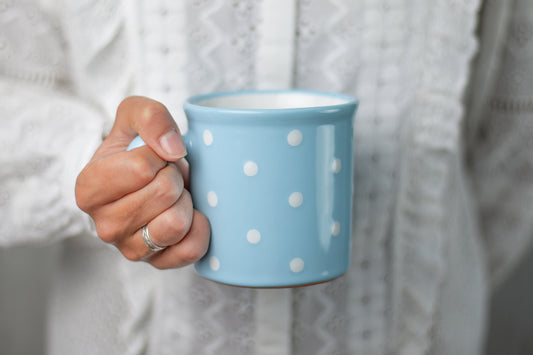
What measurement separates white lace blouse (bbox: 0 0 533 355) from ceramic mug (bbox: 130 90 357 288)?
0.18 m

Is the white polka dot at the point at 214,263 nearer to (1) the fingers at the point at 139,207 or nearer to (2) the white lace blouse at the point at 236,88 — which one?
(1) the fingers at the point at 139,207

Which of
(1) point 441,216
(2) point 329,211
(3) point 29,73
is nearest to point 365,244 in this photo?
(1) point 441,216

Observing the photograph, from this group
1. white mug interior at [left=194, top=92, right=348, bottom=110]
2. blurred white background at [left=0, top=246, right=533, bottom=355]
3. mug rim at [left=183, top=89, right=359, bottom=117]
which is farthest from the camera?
blurred white background at [left=0, top=246, right=533, bottom=355]

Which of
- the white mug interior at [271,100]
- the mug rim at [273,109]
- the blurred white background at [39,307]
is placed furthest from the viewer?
the blurred white background at [39,307]

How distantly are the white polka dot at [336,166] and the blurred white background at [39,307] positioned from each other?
116 cm

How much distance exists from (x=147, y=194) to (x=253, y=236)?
0.32ft

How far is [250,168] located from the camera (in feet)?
1.33

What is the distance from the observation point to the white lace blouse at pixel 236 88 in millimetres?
583

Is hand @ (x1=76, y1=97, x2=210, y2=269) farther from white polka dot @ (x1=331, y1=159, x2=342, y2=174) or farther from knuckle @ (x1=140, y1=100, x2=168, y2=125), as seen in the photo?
white polka dot @ (x1=331, y1=159, x2=342, y2=174)

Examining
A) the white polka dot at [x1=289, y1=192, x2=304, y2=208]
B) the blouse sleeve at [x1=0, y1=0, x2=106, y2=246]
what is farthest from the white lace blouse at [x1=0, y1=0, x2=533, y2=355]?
the white polka dot at [x1=289, y1=192, x2=304, y2=208]

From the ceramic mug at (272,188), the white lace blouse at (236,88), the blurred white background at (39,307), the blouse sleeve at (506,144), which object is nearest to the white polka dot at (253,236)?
the ceramic mug at (272,188)

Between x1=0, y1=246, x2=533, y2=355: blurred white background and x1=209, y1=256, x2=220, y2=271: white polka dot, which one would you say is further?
x1=0, y1=246, x2=533, y2=355: blurred white background

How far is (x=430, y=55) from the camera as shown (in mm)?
622

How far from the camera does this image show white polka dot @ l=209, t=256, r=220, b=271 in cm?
44
